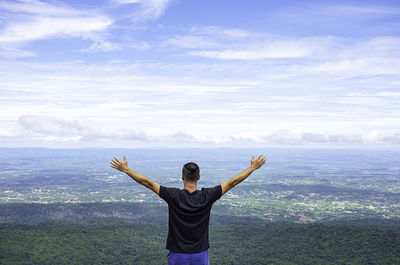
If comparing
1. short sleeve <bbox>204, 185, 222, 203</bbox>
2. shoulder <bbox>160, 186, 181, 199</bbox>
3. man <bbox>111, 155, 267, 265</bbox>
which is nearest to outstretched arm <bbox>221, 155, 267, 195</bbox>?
man <bbox>111, 155, 267, 265</bbox>

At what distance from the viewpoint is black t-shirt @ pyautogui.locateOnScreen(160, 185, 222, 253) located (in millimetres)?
6477

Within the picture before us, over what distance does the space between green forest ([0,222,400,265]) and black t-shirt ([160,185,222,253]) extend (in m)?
72.9

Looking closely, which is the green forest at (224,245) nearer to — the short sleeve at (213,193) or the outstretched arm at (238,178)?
the outstretched arm at (238,178)

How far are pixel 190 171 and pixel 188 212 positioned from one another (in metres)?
0.77

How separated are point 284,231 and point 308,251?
18.6 metres

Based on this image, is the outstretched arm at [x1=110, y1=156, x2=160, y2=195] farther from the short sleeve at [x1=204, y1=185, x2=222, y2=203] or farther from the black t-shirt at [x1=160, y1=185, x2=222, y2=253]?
the short sleeve at [x1=204, y1=185, x2=222, y2=203]

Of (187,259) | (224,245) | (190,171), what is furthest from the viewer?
(224,245)

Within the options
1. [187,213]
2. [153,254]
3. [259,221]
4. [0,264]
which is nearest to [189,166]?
[187,213]

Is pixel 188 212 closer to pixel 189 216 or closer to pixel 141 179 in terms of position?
pixel 189 216

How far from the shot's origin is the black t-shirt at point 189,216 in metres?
6.48

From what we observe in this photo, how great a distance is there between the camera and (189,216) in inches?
259

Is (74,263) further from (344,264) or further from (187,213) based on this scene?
(187,213)

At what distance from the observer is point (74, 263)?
78.9 meters

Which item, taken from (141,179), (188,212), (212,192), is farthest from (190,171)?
(141,179)
